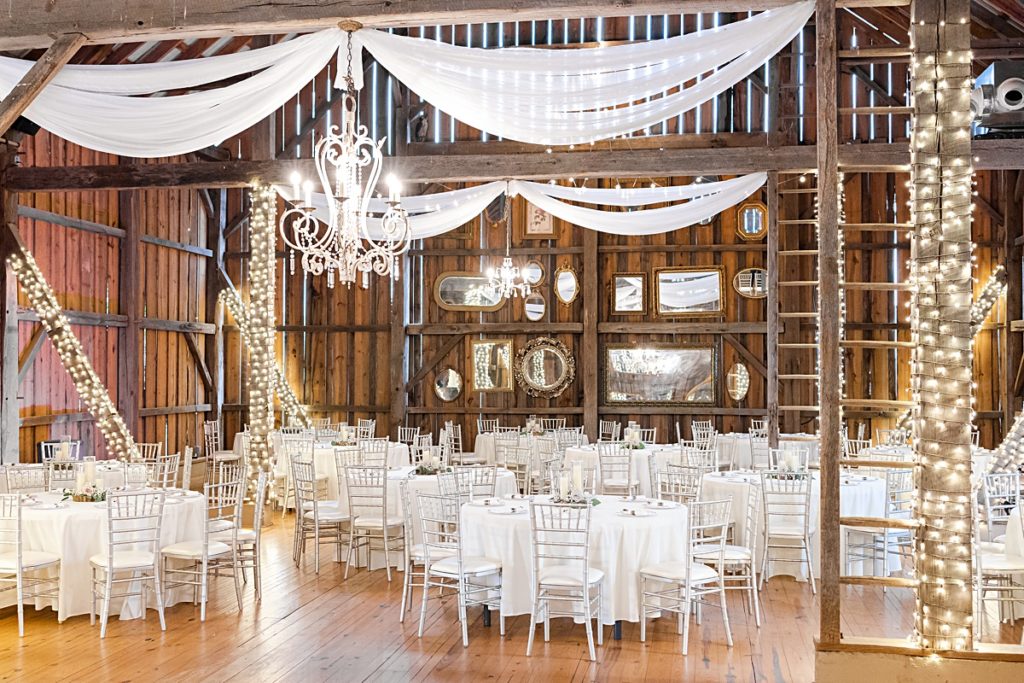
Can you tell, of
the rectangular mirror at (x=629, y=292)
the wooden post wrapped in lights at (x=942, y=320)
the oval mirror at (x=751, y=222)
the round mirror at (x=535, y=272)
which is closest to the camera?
the wooden post wrapped in lights at (x=942, y=320)

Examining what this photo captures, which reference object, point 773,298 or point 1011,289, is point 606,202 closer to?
point 773,298

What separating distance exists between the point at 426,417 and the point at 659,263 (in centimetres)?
463

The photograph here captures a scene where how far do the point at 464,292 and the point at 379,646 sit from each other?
9.85m

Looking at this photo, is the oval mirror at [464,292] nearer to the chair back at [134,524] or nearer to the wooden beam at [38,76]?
the chair back at [134,524]

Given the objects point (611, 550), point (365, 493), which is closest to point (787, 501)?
point (611, 550)

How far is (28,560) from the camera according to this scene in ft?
22.4

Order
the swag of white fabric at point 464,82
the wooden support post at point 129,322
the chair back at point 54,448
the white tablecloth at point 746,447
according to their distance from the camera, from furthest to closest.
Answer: the wooden support post at point 129,322
the white tablecloth at point 746,447
the chair back at point 54,448
the swag of white fabric at point 464,82

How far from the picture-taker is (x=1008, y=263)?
13930mm

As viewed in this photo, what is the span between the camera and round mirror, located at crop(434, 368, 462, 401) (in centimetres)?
1562

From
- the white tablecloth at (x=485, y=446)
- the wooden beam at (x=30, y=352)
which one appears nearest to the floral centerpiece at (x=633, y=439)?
the white tablecloth at (x=485, y=446)

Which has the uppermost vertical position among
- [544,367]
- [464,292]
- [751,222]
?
[751,222]

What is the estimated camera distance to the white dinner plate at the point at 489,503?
7.10 meters

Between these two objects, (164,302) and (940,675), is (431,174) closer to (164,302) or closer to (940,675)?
(164,302)

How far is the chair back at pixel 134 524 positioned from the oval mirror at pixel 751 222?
10.4 m
